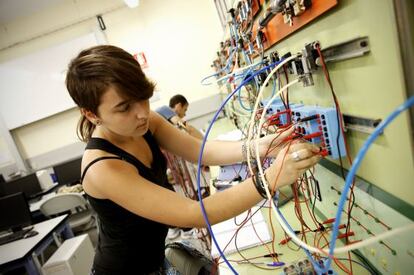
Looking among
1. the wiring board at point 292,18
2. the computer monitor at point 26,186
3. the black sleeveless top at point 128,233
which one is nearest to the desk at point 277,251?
the black sleeveless top at point 128,233

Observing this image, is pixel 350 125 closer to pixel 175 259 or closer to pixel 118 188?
pixel 118 188

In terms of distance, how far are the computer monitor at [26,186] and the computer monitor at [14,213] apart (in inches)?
42.3

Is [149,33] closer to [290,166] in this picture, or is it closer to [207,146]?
[207,146]

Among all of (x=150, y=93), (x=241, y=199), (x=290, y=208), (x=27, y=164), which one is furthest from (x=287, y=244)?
(x=27, y=164)

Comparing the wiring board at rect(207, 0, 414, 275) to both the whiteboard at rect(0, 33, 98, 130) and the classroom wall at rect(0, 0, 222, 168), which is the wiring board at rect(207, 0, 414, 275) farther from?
the whiteboard at rect(0, 33, 98, 130)

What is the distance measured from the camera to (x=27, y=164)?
194 inches

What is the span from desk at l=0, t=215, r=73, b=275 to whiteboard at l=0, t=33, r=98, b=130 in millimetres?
2640

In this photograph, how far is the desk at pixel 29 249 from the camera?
7.02ft

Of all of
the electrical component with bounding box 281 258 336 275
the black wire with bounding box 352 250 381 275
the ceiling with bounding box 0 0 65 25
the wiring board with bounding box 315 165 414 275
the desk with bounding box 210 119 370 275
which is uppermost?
A: the ceiling with bounding box 0 0 65 25

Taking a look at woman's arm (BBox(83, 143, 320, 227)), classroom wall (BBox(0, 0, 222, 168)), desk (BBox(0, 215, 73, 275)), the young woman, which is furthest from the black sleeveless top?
classroom wall (BBox(0, 0, 222, 168))

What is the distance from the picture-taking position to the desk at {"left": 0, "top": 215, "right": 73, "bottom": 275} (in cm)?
214

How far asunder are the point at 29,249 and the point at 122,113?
2.03m

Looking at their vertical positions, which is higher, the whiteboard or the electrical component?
the whiteboard

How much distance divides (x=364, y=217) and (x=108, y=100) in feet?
2.70
